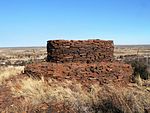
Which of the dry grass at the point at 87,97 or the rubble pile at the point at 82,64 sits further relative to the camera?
the rubble pile at the point at 82,64

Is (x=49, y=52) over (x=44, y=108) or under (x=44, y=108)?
over

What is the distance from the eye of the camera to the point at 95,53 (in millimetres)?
14336

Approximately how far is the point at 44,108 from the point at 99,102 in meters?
1.47

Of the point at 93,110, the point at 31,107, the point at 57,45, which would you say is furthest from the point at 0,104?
the point at 57,45

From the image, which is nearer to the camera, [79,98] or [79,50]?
[79,98]

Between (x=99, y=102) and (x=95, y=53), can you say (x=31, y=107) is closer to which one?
(x=99, y=102)

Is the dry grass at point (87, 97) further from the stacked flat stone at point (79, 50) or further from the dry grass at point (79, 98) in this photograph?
the stacked flat stone at point (79, 50)

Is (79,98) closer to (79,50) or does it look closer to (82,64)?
(82,64)

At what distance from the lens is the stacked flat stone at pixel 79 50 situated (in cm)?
1423

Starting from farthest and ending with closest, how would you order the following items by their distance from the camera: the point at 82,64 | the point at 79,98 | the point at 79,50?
the point at 79,50 < the point at 82,64 < the point at 79,98

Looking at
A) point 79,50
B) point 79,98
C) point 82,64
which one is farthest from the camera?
point 79,50

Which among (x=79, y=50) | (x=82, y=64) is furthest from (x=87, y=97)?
(x=79, y=50)

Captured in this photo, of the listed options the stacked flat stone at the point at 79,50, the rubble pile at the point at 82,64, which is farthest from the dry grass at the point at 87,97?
the stacked flat stone at the point at 79,50

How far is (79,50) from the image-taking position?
14242 millimetres
